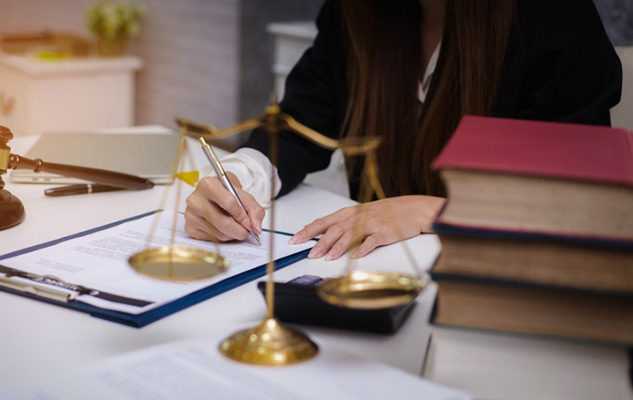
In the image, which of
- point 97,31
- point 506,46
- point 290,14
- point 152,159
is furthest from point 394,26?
point 97,31

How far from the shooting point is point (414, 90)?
1.38 m

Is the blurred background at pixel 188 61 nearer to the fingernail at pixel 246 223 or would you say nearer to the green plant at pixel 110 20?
the green plant at pixel 110 20

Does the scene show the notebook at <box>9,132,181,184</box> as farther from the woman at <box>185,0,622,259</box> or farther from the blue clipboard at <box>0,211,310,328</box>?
the blue clipboard at <box>0,211,310,328</box>

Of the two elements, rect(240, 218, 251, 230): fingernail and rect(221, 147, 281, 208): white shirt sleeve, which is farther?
rect(221, 147, 281, 208): white shirt sleeve

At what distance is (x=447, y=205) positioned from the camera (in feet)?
1.85

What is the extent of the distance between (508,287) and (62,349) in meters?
0.42

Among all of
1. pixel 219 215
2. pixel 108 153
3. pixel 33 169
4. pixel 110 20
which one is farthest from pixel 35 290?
pixel 110 20

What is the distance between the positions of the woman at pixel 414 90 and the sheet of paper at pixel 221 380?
350 mm

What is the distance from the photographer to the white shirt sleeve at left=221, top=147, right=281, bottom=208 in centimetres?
119

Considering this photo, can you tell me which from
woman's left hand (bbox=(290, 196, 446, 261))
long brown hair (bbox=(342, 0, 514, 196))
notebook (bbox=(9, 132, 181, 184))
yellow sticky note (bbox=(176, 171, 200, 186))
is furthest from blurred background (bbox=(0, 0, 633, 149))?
woman's left hand (bbox=(290, 196, 446, 261))

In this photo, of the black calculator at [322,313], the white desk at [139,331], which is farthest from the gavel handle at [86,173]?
the black calculator at [322,313]

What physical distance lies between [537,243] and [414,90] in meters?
0.87

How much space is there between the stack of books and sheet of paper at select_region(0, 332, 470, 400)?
7 cm

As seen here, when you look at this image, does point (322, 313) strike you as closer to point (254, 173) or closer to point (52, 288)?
point (52, 288)
